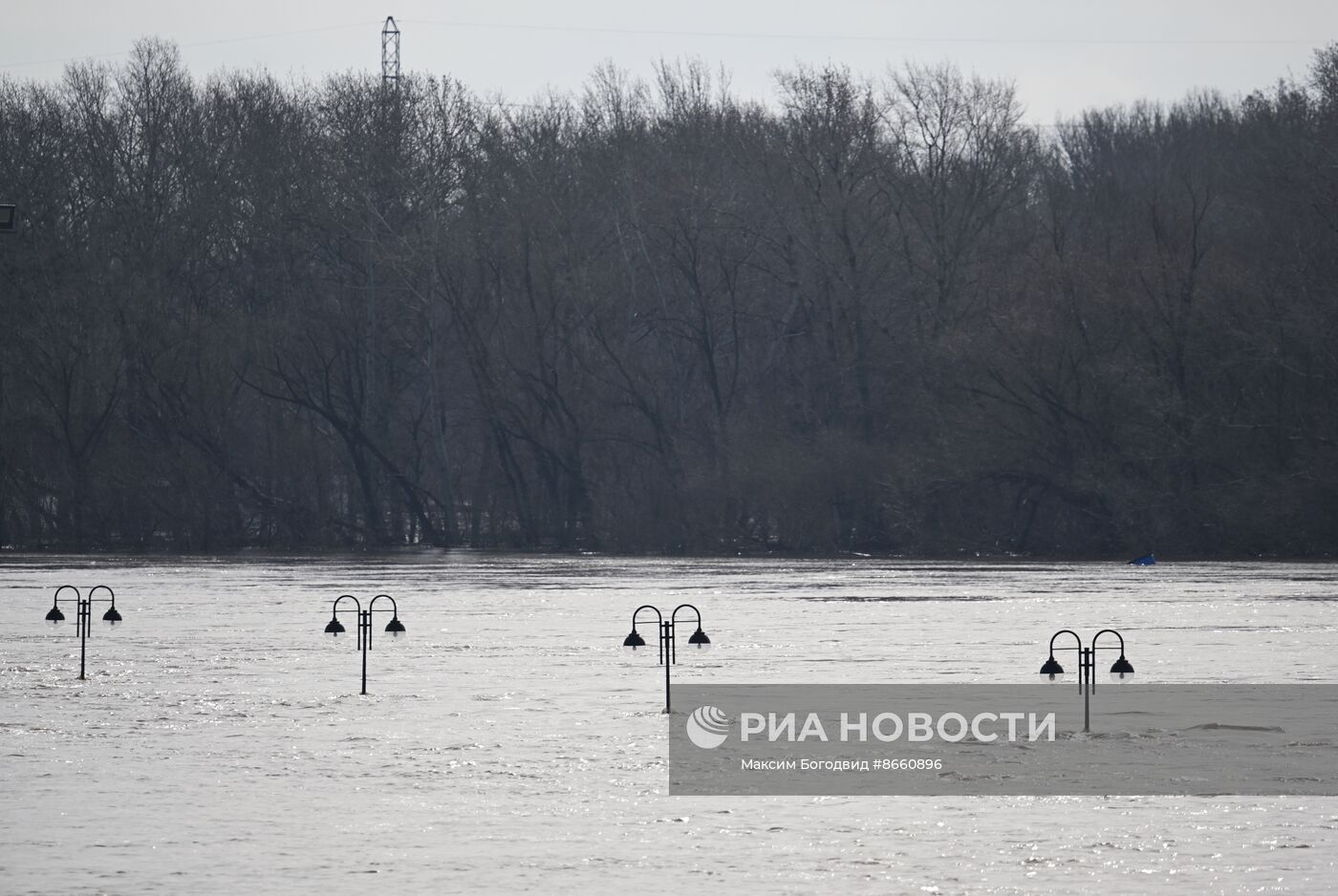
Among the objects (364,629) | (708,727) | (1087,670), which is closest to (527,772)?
(708,727)

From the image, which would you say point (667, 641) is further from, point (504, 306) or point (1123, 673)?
point (504, 306)

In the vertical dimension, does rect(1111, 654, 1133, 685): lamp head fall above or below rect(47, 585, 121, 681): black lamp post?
below

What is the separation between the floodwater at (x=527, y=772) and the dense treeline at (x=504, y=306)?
103ft

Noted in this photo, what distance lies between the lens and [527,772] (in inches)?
567

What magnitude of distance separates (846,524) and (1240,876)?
51.5m

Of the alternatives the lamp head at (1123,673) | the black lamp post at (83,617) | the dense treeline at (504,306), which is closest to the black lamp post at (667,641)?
the lamp head at (1123,673)

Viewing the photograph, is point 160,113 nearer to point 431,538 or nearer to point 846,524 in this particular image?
point 431,538

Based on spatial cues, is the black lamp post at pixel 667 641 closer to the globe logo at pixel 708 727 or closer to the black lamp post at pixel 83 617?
the globe logo at pixel 708 727

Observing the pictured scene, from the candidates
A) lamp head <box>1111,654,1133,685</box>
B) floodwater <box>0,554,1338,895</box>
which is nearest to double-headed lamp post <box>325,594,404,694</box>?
floodwater <box>0,554,1338,895</box>

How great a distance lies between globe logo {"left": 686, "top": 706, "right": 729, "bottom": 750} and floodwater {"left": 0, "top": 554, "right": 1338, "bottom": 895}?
0.38 m

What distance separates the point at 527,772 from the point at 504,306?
54.6m

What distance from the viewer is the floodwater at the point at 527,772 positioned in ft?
35.7

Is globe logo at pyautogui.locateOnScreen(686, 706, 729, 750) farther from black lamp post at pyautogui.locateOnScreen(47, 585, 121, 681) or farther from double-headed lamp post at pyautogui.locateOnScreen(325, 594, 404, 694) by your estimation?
black lamp post at pyautogui.locateOnScreen(47, 585, 121, 681)

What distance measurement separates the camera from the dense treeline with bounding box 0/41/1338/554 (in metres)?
64.1
